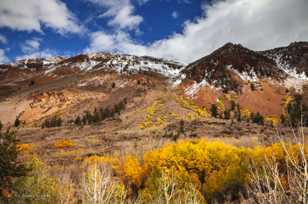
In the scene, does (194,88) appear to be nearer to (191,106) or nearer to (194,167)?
(191,106)

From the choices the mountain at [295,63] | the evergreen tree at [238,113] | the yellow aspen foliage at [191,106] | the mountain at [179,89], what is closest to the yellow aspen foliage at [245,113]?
the evergreen tree at [238,113]

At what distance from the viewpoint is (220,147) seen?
183 ft

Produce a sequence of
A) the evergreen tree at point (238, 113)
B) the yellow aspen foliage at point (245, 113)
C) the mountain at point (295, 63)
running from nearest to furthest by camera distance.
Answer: the evergreen tree at point (238, 113) < the yellow aspen foliage at point (245, 113) < the mountain at point (295, 63)

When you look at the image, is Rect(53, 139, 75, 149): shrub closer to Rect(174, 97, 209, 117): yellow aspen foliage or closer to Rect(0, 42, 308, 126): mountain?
Rect(0, 42, 308, 126): mountain

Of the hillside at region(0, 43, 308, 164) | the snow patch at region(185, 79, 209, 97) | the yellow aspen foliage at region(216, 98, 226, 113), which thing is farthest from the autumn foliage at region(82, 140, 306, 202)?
the snow patch at region(185, 79, 209, 97)

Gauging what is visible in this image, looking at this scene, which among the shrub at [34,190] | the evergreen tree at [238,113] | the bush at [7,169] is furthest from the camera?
the evergreen tree at [238,113]

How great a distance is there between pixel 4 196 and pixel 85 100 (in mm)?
118904

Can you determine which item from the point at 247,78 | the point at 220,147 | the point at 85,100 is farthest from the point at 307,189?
the point at 247,78

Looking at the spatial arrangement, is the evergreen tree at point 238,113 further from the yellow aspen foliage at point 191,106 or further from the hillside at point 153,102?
the yellow aspen foliage at point 191,106

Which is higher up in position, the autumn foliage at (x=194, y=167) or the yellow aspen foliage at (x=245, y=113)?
the yellow aspen foliage at (x=245, y=113)

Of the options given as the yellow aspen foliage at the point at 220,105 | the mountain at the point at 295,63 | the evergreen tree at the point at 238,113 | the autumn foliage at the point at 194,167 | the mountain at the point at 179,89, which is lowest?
the autumn foliage at the point at 194,167

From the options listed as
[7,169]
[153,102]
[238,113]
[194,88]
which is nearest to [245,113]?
[238,113]

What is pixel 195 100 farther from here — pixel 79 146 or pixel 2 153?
pixel 2 153

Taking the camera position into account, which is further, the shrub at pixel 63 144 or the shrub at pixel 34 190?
the shrub at pixel 63 144
